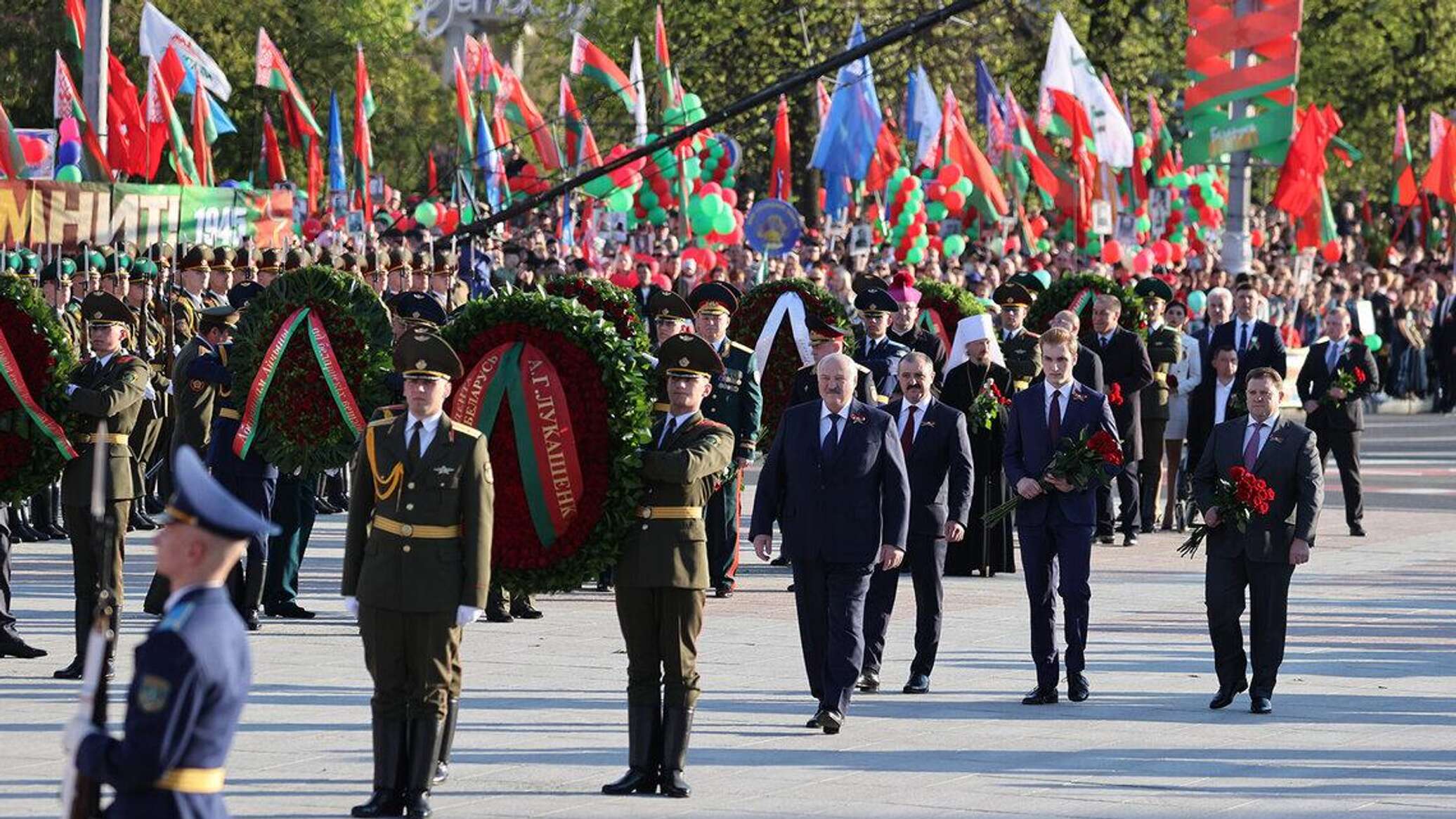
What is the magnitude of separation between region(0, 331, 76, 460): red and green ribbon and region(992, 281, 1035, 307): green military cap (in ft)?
27.3

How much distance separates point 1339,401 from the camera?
68.9 feet

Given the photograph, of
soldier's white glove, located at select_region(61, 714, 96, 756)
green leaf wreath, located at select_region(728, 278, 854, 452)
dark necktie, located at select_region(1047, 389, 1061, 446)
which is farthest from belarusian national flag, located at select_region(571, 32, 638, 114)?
soldier's white glove, located at select_region(61, 714, 96, 756)

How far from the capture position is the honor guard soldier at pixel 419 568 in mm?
9828

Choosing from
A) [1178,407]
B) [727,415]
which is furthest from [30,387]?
[1178,407]

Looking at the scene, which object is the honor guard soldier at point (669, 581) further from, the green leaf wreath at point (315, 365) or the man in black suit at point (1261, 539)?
the green leaf wreath at point (315, 365)

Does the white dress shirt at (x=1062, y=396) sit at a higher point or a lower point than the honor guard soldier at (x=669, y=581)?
higher

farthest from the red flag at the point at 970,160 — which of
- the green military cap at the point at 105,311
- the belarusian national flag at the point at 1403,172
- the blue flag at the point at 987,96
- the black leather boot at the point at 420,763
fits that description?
the black leather boot at the point at 420,763

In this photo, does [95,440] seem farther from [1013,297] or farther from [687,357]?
[1013,297]

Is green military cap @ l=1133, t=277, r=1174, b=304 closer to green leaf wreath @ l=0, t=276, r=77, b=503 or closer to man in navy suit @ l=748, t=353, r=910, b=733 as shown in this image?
man in navy suit @ l=748, t=353, r=910, b=733

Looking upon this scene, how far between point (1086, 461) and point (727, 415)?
12.6ft

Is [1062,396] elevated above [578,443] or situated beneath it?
elevated above

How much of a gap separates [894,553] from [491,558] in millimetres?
2120

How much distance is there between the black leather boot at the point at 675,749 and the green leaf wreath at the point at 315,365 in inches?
180

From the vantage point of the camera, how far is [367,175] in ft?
103
